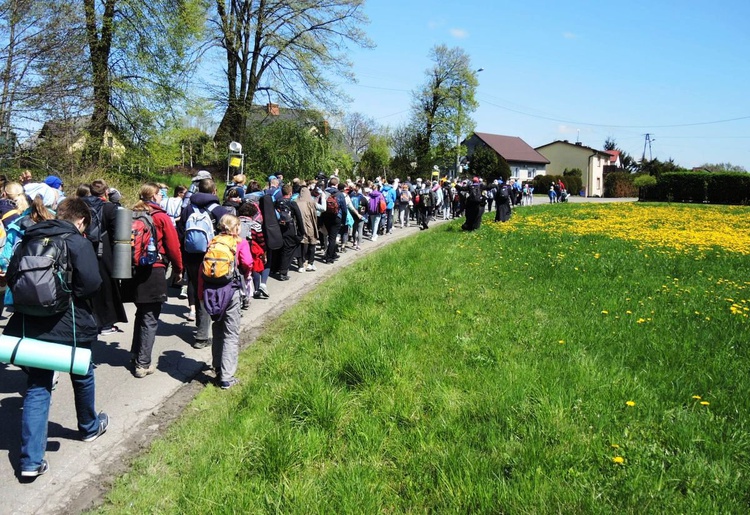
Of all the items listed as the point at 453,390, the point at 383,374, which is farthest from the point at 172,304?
the point at 453,390

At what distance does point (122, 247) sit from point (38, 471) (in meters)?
2.15

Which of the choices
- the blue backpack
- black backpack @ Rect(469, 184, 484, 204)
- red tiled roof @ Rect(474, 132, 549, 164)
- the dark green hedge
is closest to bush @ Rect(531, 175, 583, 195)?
red tiled roof @ Rect(474, 132, 549, 164)

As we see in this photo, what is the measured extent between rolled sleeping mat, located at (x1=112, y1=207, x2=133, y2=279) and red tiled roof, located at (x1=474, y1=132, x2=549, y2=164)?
78.2 meters

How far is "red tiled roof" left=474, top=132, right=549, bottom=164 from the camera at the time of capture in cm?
8094

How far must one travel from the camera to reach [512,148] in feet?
275

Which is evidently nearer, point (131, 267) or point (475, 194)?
point (131, 267)

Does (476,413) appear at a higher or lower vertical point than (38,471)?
higher

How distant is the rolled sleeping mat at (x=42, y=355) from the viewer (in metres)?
3.73

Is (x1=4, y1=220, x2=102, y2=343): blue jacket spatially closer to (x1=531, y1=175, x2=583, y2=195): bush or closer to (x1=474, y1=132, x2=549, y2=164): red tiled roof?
(x1=531, y1=175, x2=583, y2=195): bush

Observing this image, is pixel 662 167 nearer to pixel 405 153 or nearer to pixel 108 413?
pixel 405 153

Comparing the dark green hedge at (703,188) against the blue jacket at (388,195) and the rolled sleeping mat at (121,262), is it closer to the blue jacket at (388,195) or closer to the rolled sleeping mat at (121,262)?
the blue jacket at (388,195)

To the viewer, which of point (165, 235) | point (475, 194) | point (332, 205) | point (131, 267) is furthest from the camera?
point (475, 194)

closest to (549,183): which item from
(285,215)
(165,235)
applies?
(285,215)

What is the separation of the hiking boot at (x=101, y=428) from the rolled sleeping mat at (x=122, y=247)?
1302mm
